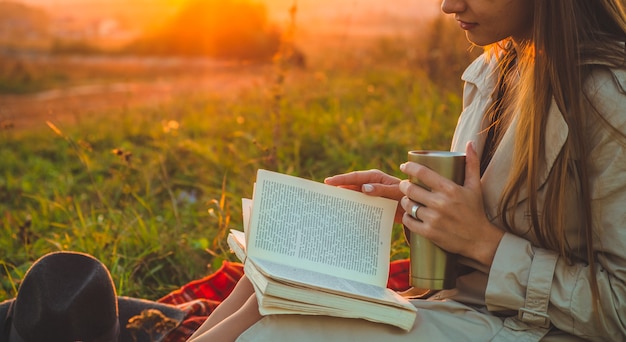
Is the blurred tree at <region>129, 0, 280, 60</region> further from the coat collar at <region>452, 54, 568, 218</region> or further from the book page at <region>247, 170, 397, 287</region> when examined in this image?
the book page at <region>247, 170, 397, 287</region>

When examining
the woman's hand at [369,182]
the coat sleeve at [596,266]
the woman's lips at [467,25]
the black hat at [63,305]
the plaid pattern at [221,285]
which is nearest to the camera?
the coat sleeve at [596,266]

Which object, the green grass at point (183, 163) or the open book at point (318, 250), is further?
the green grass at point (183, 163)

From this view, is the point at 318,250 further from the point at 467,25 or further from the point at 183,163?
the point at 183,163

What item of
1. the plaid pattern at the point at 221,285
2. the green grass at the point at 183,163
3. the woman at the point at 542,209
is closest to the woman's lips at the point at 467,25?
the woman at the point at 542,209

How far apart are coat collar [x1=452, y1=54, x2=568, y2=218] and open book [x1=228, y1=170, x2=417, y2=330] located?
0.88 feet

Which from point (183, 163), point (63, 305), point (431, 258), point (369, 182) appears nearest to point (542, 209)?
point (431, 258)

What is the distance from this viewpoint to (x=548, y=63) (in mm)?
1728

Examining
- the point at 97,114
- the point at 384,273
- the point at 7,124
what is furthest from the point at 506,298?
the point at 97,114

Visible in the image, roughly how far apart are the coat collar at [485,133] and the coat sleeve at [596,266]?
0.26 feet

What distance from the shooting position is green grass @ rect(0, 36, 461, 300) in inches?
130

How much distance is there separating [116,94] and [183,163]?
5.60 meters

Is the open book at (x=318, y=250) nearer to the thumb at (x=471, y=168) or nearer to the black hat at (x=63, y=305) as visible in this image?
the thumb at (x=471, y=168)

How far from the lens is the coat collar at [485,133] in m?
1.71

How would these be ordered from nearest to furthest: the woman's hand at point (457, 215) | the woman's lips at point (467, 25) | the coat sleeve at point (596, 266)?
the coat sleeve at point (596, 266) < the woman's hand at point (457, 215) < the woman's lips at point (467, 25)
